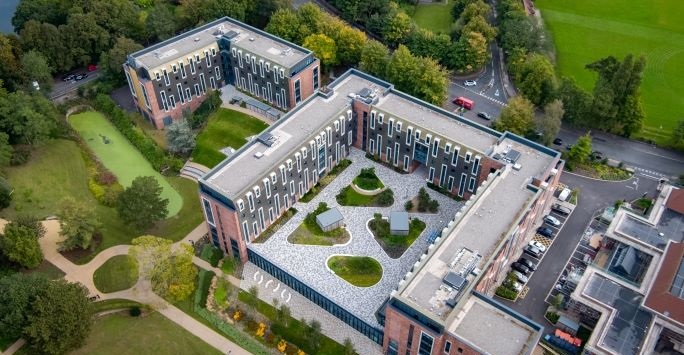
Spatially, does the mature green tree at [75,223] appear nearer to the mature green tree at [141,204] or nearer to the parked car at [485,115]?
the mature green tree at [141,204]

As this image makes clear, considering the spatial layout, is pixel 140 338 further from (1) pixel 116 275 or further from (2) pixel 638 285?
(2) pixel 638 285

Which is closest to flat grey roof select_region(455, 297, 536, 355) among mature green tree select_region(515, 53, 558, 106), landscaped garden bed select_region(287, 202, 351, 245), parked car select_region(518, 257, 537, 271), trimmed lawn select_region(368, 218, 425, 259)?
trimmed lawn select_region(368, 218, 425, 259)

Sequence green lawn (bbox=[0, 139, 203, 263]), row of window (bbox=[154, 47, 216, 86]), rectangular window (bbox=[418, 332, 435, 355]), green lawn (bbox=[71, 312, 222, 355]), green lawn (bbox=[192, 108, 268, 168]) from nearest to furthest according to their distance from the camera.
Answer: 1. rectangular window (bbox=[418, 332, 435, 355])
2. green lawn (bbox=[71, 312, 222, 355])
3. green lawn (bbox=[0, 139, 203, 263])
4. green lawn (bbox=[192, 108, 268, 168])
5. row of window (bbox=[154, 47, 216, 86])

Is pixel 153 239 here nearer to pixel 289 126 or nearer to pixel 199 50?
pixel 289 126

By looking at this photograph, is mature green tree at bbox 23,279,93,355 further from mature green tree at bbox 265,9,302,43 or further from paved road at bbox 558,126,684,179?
paved road at bbox 558,126,684,179

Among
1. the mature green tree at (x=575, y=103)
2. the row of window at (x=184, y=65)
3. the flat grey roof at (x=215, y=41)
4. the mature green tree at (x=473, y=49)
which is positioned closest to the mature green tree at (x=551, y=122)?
the mature green tree at (x=575, y=103)

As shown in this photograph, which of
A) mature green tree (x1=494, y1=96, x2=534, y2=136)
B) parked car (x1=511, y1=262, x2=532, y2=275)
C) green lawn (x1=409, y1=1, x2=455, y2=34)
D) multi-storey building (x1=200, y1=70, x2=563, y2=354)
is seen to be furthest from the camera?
green lawn (x1=409, y1=1, x2=455, y2=34)
